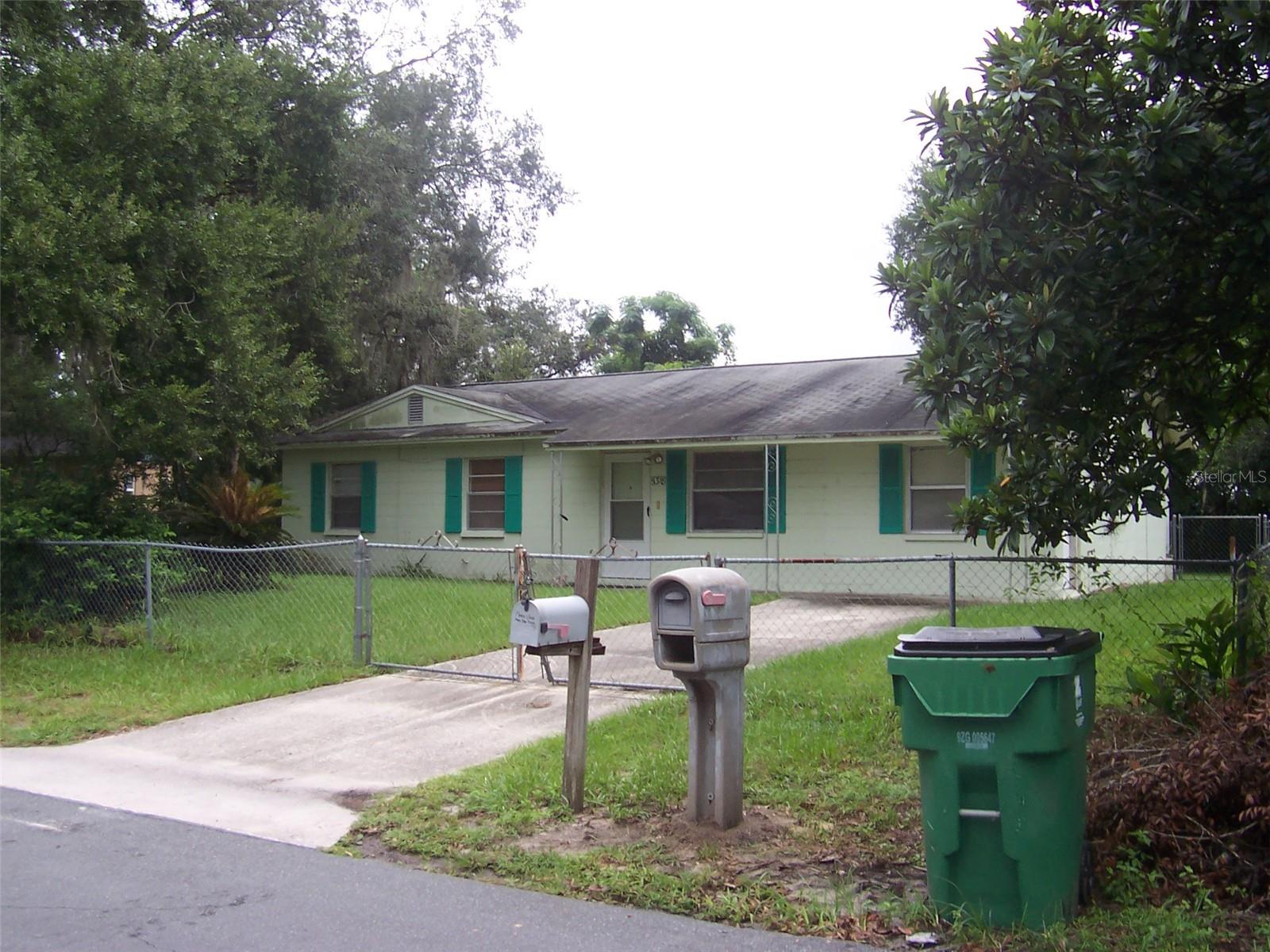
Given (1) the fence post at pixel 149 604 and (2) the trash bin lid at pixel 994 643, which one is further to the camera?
(1) the fence post at pixel 149 604

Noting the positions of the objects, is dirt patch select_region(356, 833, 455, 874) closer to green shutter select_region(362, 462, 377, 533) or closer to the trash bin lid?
the trash bin lid

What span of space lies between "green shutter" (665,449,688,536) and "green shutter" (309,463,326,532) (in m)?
6.92

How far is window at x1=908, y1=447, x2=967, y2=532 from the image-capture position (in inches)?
615

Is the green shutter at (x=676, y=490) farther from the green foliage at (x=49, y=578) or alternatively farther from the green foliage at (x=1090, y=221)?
the green foliage at (x=1090, y=221)

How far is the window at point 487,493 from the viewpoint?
19188 mm

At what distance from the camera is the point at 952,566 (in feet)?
25.9

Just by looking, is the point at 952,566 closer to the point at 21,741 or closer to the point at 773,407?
the point at 21,741

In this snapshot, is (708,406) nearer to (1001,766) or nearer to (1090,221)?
(1090,221)

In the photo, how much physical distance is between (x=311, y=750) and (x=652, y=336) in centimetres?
3759

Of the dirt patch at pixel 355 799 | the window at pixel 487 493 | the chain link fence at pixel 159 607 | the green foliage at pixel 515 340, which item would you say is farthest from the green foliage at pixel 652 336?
the dirt patch at pixel 355 799

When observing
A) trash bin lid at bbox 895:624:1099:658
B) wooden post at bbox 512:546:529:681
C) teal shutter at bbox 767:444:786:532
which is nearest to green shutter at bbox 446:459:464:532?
teal shutter at bbox 767:444:786:532

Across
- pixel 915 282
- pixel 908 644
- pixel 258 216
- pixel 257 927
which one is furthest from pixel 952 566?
pixel 258 216

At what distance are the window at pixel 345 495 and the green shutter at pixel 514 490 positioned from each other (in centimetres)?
339

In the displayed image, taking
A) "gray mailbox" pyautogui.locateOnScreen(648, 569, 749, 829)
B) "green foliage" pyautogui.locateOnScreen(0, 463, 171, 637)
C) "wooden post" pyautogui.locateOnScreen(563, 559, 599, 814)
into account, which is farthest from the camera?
"green foliage" pyautogui.locateOnScreen(0, 463, 171, 637)
